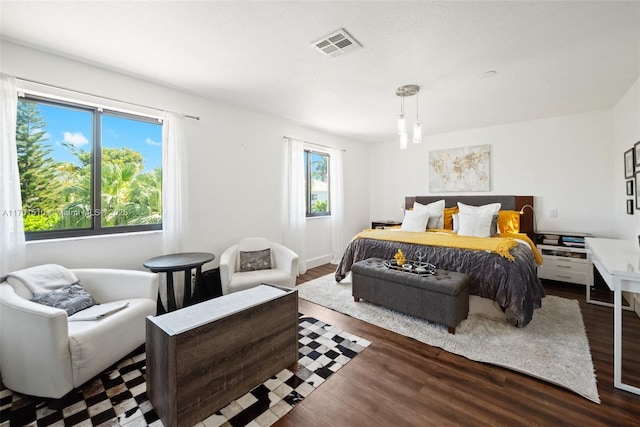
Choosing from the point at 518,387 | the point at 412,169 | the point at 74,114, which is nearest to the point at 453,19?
the point at 518,387

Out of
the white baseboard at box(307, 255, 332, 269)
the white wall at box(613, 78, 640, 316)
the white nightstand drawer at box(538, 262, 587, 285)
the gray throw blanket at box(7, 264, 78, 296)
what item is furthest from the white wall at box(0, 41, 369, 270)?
the white wall at box(613, 78, 640, 316)

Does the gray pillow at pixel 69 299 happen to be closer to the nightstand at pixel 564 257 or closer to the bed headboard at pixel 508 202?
the bed headboard at pixel 508 202

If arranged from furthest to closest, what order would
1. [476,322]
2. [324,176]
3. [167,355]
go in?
[324,176], [476,322], [167,355]

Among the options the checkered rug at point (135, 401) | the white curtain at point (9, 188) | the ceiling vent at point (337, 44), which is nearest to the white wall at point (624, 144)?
the ceiling vent at point (337, 44)

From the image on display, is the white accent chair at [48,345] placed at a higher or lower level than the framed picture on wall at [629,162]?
lower

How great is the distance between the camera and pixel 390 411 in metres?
1.58

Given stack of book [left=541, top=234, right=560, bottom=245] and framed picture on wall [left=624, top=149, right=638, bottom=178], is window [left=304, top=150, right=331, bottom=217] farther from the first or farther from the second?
framed picture on wall [left=624, top=149, right=638, bottom=178]

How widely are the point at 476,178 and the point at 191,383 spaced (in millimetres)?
4962

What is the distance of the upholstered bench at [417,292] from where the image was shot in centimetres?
240

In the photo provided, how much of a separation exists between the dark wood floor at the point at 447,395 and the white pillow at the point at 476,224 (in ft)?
5.12

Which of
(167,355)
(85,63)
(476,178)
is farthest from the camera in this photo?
(476,178)

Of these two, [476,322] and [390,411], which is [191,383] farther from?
[476,322]

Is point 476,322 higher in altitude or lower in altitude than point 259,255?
lower

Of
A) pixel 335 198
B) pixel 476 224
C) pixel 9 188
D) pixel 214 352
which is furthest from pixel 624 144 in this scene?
pixel 9 188
